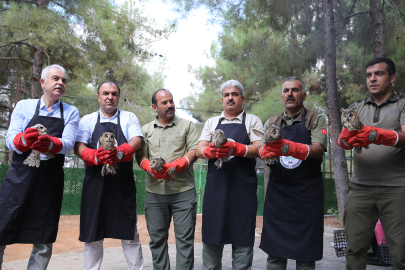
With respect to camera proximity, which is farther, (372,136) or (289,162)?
(289,162)

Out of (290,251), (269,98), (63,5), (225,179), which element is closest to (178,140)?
(225,179)

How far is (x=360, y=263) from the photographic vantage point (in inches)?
116

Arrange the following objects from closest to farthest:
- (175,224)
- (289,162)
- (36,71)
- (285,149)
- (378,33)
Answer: (285,149)
(289,162)
(175,224)
(378,33)
(36,71)

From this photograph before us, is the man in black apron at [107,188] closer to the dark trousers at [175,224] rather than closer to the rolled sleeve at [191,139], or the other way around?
the dark trousers at [175,224]

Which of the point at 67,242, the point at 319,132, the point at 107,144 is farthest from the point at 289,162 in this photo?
the point at 67,242

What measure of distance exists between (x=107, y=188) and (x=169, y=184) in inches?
24.2

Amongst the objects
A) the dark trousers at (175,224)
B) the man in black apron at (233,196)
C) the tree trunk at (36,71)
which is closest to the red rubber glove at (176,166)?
the man in black apron at (233,196)

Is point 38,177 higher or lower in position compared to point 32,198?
higher

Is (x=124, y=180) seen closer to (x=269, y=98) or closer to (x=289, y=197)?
(x=289, y=197)

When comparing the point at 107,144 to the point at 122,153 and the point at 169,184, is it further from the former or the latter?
the point at 169,184

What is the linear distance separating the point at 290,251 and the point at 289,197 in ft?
1.56

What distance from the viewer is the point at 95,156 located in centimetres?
308

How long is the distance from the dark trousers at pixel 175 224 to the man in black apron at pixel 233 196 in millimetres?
160

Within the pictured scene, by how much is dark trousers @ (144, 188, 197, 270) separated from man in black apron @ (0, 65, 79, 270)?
0.94 meters
